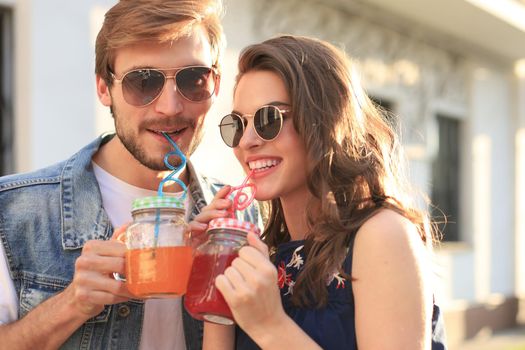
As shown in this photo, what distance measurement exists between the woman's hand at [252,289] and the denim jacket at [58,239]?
2.28 ft

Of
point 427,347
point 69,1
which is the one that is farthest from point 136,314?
point 69,1

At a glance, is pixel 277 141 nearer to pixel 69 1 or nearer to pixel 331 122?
pixel 331 122

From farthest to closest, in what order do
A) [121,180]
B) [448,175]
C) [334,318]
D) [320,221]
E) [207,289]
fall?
[448,175]
[121,180]
[320,221]
[334,318]
[207,289]

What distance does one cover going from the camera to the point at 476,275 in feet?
38.3

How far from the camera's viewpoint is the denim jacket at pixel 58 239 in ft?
8.61

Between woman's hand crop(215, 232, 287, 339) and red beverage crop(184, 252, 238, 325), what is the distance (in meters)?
0.05

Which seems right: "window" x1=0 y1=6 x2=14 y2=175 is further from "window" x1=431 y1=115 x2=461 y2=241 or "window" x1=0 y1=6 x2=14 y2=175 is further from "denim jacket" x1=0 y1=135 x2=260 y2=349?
"window" x1=431 y1=115 x2=461 y2=241

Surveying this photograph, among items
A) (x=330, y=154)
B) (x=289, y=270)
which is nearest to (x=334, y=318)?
(x=289, y=270)

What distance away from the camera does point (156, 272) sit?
2100 mm

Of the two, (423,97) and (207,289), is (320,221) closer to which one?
(207,289)

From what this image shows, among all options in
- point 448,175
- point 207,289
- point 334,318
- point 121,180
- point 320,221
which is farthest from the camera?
point 448,175

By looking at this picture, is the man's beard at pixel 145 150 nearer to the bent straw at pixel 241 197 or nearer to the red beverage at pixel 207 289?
the bent straw at pixel 241 197

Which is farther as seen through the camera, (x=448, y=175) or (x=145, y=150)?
(x=448, y=175)

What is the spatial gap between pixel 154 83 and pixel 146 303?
769 millimetres
